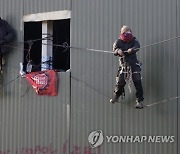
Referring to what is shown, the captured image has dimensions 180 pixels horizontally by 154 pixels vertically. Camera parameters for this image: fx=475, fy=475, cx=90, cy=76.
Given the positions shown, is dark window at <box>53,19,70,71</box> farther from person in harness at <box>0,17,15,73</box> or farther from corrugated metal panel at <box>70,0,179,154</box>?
person in harness at <box>0,17,15,73</box>

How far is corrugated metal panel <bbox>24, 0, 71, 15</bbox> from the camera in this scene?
35.0 ft

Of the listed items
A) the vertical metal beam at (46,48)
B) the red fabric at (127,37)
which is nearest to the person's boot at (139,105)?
the red fabric at (127,37)

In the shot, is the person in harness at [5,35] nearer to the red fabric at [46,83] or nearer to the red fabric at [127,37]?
the red fabric at [46,83]

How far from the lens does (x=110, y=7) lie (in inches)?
399

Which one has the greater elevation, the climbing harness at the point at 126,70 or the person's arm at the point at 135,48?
the person's arm at the point at 135,48

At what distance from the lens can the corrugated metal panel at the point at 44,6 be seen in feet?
35.0

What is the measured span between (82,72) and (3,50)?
205 centimetres

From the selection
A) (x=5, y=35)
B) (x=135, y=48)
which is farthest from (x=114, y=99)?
(x=5, y=35)

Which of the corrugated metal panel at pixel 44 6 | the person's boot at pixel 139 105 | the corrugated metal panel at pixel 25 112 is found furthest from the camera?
the corrugated metal panel at pixel 44 6

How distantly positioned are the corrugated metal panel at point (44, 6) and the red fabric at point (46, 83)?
56.8 inches

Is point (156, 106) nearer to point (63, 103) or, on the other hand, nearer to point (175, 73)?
point (175, 73)

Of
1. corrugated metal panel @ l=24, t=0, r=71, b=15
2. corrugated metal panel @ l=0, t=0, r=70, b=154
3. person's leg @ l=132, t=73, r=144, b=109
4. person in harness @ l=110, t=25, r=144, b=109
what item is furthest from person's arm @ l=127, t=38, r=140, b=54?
corrugated metal panel @ l=24, t=0, r=71, b=15

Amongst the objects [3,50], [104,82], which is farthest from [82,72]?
[3,50]

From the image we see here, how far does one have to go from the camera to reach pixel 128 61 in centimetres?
924
